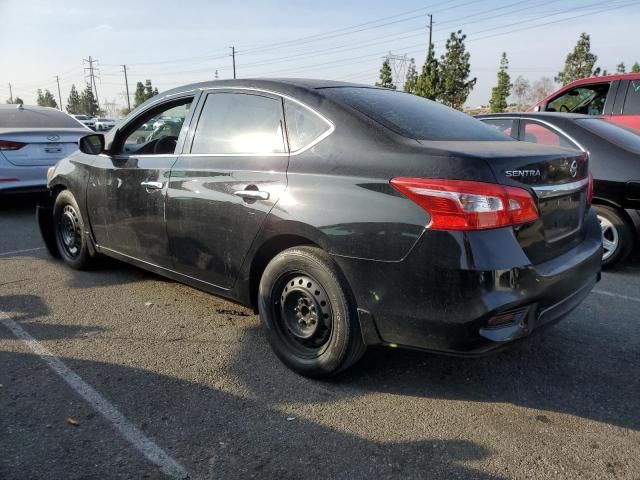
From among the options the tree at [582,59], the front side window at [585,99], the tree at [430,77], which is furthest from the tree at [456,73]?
the front side window at [585,99]

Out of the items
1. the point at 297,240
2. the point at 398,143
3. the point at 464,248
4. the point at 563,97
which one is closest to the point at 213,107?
the point at 297,240

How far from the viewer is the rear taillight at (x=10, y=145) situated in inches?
289

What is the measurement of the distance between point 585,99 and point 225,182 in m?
6.49

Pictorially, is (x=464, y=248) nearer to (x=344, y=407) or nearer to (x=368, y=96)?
(x=344, y=407)

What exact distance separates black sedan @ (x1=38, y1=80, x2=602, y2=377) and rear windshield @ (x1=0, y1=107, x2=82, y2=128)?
5.00 m

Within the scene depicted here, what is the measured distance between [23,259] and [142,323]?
2.47 metres

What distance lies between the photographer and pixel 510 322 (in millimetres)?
2479

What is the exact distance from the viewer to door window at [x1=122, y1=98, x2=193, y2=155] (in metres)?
3.88

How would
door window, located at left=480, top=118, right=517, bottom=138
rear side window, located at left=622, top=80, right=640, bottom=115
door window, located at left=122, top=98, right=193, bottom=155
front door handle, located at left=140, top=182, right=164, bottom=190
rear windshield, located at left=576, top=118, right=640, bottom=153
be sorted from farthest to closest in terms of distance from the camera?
1. rear side window, located at left=622, top=80, right=640, bottom=115
2. door window, located at left=480, top=118, right=517, bottom=138
3. rear windshield, located at left=576, top=118, right=640, bottom=153
4. door window, located at left=122, top=98, right=193, bottom=155
5. front door handle, located at left=140, top=182, right=164, bottom=190

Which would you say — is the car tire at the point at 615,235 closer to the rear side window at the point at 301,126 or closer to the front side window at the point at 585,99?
the front side window at the point at 585,99

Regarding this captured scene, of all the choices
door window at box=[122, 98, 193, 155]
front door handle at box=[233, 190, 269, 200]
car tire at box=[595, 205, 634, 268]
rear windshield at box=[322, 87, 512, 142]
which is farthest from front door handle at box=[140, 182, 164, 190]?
car tire at box=[595, 205, 634, 268]

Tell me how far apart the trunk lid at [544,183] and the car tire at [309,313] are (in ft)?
2.96

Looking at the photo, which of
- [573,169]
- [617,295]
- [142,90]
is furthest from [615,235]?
[142,90]

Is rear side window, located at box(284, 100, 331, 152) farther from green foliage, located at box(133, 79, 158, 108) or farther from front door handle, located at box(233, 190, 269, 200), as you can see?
green foliage, located at box(133, 79, 158, 108)
